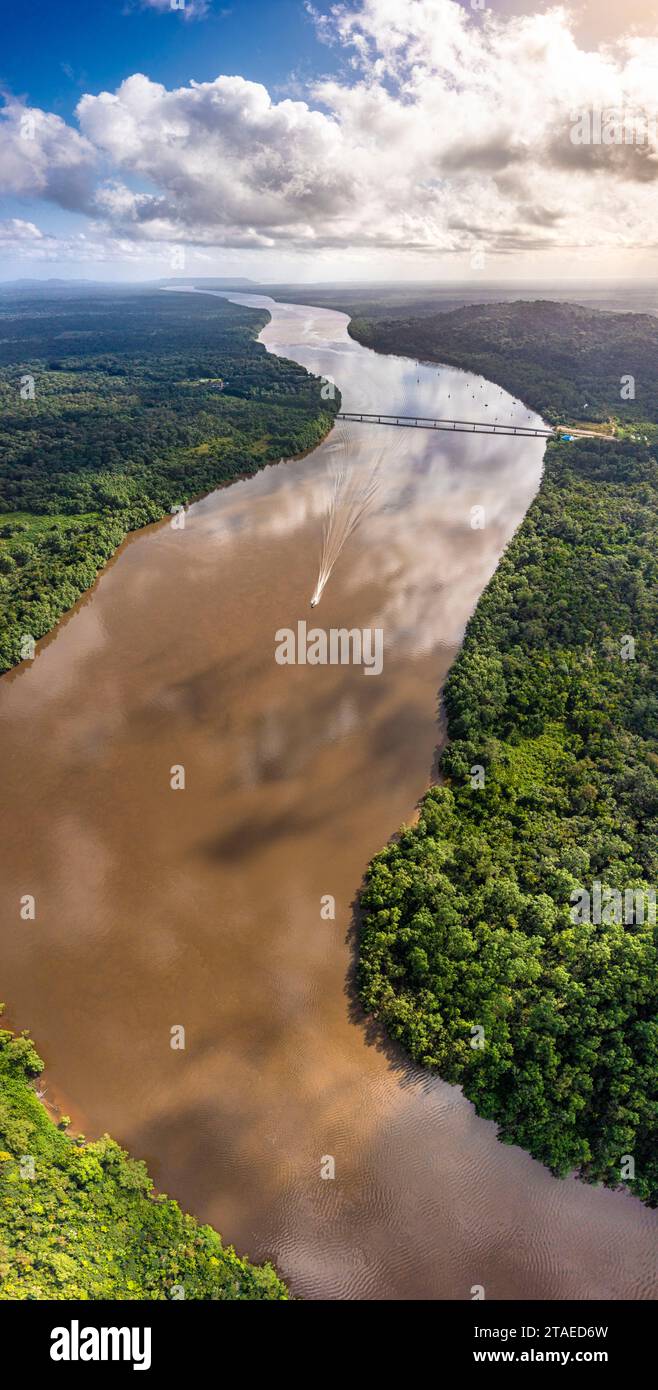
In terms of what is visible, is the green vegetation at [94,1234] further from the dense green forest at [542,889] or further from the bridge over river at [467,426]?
the bridge over river at [467,426]

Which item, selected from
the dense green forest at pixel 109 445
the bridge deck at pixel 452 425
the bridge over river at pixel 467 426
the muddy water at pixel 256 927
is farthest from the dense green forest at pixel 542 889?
the bridge deck at pixel 452 425

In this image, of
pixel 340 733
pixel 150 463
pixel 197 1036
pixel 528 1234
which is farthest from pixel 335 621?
pixel 150 463

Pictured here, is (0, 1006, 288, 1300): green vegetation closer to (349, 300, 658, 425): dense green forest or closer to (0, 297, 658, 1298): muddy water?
(0, 297, 658, 1298): muddy water

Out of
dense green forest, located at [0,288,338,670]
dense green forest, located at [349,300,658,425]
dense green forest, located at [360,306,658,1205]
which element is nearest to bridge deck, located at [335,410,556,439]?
dense green forest, located at [0,288,338,670]

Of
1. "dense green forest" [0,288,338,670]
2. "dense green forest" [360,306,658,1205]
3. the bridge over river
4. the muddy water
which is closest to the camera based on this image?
the muddy water

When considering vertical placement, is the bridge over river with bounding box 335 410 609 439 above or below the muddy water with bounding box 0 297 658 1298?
above

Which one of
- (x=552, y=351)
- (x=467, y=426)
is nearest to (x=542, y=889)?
(x=467, y=426)

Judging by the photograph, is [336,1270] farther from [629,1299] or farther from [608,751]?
[608,751]
